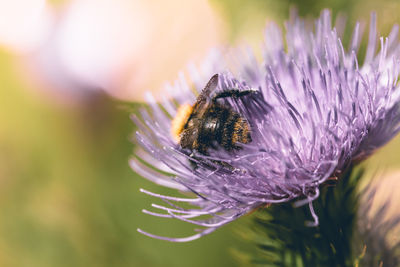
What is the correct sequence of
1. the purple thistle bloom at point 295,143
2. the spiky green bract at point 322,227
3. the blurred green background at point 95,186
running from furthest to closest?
the blurred green background at point 95,186
the spiky green bract at point 322,227
the purple thistle bloom at point 295,143

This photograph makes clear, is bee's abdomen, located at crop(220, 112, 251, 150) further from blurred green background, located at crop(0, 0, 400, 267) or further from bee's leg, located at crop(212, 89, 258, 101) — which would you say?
blurred green background, located at crop(0, 0, 400, 267)

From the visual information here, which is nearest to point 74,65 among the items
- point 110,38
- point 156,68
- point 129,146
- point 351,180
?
point 110,38

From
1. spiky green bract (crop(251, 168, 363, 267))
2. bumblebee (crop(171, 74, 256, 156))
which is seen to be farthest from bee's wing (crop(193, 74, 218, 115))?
spiky green bract (crop(251, 168, 363, 267))

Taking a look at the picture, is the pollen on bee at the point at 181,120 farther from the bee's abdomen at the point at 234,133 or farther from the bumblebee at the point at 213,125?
the bee's abdomen at the point at 234,133

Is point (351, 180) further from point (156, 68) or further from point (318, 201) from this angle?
point (156, 68)

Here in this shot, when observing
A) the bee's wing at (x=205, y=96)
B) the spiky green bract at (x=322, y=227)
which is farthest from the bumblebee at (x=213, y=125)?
the spiky green bract at (x=322, y=227)

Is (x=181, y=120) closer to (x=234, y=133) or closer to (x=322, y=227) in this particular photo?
(x=234, y=133)
